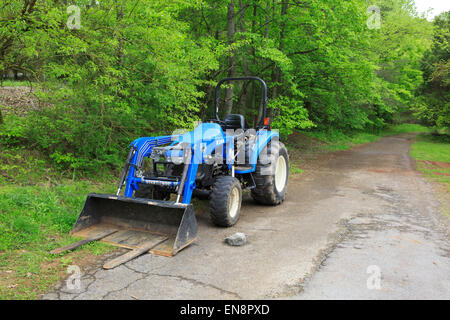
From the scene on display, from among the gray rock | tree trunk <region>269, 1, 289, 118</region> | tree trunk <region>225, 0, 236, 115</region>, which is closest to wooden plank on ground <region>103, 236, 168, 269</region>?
the gray rock

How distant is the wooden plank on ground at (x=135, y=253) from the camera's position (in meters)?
4.02

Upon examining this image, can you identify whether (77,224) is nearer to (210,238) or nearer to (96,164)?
(210,238)

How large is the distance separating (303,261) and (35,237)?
346 centimetres

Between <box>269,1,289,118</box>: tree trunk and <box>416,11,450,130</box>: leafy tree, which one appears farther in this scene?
<box>416,11,450,130</box>: leafy tree

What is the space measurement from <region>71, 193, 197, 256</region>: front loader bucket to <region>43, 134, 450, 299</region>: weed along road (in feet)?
0.80

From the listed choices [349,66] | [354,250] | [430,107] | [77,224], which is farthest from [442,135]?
[77,224]

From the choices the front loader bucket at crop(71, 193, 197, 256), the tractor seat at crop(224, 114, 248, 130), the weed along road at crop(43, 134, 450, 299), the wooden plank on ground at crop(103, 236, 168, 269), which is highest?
the tractor seat at crop(224, 114, 248, 130)

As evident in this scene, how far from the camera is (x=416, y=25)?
69.2 feet

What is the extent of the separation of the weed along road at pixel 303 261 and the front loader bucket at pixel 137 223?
0.80 feet

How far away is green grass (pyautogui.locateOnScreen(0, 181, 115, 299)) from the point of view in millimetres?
3631

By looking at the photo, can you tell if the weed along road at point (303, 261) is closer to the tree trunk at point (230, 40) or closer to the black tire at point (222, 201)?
the black tire at point (222, 201)

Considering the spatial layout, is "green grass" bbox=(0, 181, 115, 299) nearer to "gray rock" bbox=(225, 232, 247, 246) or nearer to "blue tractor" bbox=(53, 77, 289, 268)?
"blue tractor" bbox=(53, 77, 289, 268)

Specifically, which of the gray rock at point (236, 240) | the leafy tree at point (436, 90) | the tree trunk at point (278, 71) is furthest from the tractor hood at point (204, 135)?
the leafy tree at point (436, 90)

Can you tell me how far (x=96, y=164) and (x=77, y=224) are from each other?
3.00 meters
